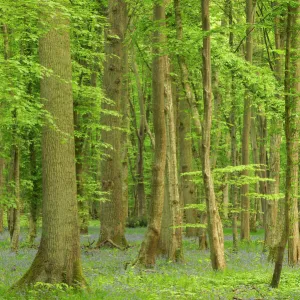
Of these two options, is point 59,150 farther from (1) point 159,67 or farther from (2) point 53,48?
(1) point 159,67

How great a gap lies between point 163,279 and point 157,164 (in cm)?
376

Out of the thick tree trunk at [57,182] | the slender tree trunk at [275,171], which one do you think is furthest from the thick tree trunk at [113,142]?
the thick tree trunk at [57,182]

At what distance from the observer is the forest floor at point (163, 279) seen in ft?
34.0

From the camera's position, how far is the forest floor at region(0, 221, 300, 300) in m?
10.4

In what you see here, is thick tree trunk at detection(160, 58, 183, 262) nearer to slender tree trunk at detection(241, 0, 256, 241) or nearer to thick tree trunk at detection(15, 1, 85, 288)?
slender tree trunk at detection(241, 0, 256, 241)

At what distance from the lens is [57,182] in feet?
35.3

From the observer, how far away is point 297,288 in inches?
468

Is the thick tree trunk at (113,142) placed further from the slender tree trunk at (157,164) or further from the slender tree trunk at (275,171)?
the slender tree trunk at (275,171)

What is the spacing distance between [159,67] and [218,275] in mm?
6048

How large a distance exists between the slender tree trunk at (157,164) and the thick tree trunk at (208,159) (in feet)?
4.68

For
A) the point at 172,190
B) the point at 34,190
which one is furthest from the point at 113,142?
the point at 172,190

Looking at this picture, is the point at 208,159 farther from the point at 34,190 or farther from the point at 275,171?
the point at 34,190

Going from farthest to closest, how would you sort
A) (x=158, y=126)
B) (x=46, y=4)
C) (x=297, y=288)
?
1. (x=158, y=126)
2. (x=297, y=288)
3. (x=46, y=4)

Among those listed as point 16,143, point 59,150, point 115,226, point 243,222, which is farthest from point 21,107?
point 243,222
